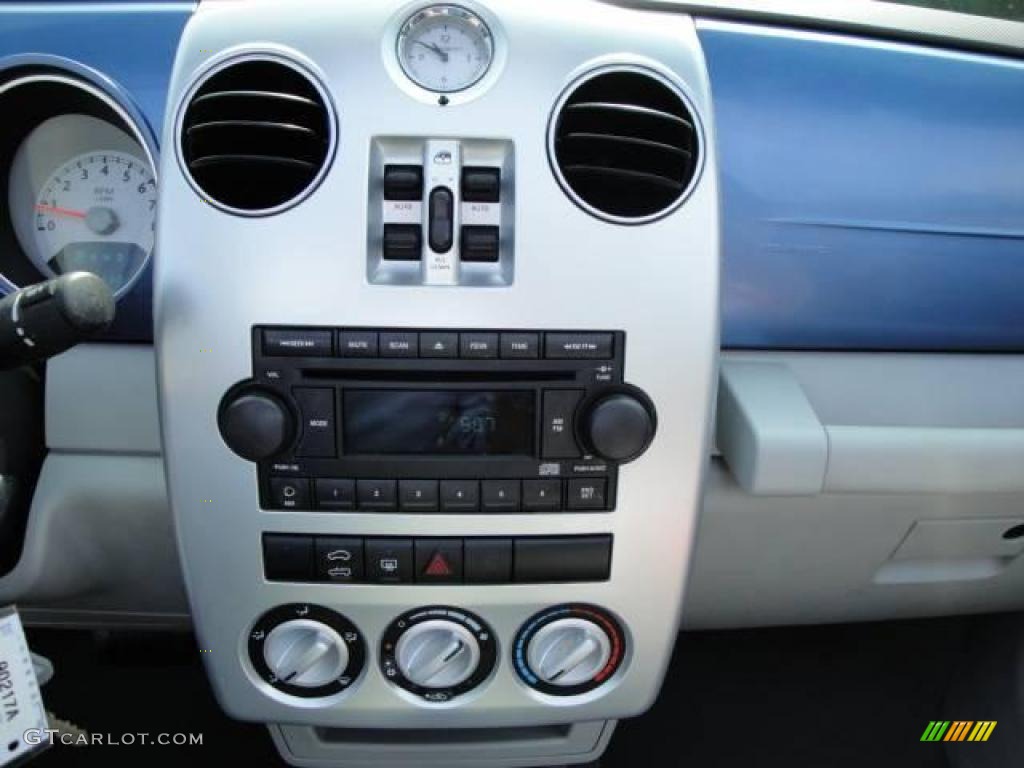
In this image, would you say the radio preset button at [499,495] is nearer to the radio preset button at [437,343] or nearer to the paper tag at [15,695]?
the radio preset button at [437,343]

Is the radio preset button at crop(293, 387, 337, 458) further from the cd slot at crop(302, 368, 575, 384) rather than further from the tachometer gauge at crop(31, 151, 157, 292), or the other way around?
the tachometer gauge at crop(31, 151, 157, 292)

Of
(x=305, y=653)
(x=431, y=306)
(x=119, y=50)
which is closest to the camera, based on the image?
(x=431, y=306)

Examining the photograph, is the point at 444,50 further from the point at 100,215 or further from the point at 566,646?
the point at 566,646

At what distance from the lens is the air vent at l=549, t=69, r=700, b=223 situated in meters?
0.99

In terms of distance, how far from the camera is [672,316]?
3.19ft

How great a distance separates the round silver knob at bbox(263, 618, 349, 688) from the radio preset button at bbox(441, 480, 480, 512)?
22cm

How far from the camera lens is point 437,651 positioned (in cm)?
108

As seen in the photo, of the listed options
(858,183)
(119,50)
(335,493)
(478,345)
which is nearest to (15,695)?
(335,493)

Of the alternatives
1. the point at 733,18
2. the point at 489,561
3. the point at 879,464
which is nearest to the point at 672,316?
the point at 489,561

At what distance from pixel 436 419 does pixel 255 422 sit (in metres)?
0.19

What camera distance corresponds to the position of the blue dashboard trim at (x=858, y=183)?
1264 mm

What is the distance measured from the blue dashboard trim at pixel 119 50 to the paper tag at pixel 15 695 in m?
0.43

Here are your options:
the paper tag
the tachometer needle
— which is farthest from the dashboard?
the paper tag

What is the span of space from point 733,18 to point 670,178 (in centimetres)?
43
